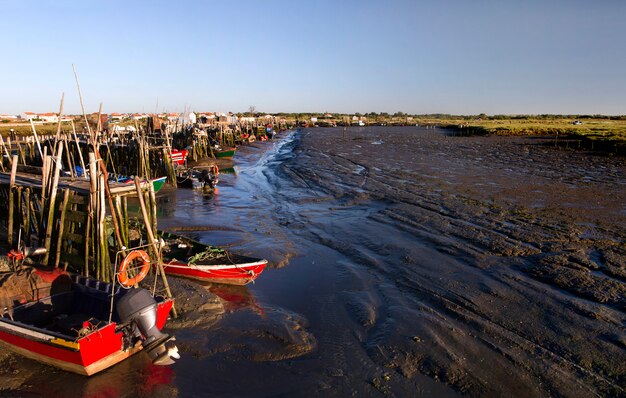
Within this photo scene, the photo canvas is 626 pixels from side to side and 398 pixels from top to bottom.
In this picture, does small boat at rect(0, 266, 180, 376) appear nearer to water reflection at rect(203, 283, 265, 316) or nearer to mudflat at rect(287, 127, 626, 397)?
water reflection at rect(203, 283, 265, 316)

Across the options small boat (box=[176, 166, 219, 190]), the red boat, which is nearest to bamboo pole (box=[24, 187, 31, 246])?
small boat (box=[176, 166, 219, 190])

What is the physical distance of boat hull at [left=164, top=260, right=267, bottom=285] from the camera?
11998 mm

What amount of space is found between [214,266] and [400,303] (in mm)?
5107

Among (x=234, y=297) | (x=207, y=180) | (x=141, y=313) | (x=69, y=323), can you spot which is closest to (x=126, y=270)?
(x=69, y=323)

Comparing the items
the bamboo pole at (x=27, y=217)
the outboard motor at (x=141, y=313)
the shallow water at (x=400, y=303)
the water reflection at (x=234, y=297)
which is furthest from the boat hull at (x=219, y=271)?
the bamboo pole at (x=27, y=217)

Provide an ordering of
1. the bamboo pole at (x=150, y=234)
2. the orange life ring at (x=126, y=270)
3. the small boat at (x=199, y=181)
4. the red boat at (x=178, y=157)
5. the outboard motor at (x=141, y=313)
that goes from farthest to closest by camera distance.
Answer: the red boat at (x=178, y=157), the small boat at (x=199, y=181), the bamboo pole at (x=150, y=234), the orange life ring at (x=126, y=270), the outboard motor at (x=141, y=313)

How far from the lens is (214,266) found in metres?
12.0

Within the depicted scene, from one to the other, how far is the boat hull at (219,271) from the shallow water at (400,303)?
28 cm

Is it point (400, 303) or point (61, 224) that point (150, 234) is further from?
point (400, 303)

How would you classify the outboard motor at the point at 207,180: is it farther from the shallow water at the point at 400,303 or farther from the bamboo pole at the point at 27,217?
the bamboo pole at the point at 27,217

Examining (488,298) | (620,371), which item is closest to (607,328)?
(620,371)

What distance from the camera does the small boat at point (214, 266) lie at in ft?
39.5

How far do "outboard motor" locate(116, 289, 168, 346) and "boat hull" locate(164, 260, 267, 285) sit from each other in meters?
3.70

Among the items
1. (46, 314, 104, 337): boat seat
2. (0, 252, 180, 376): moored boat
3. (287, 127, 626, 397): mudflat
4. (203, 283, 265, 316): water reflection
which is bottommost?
(203, 283, 265, 316): water reflection
